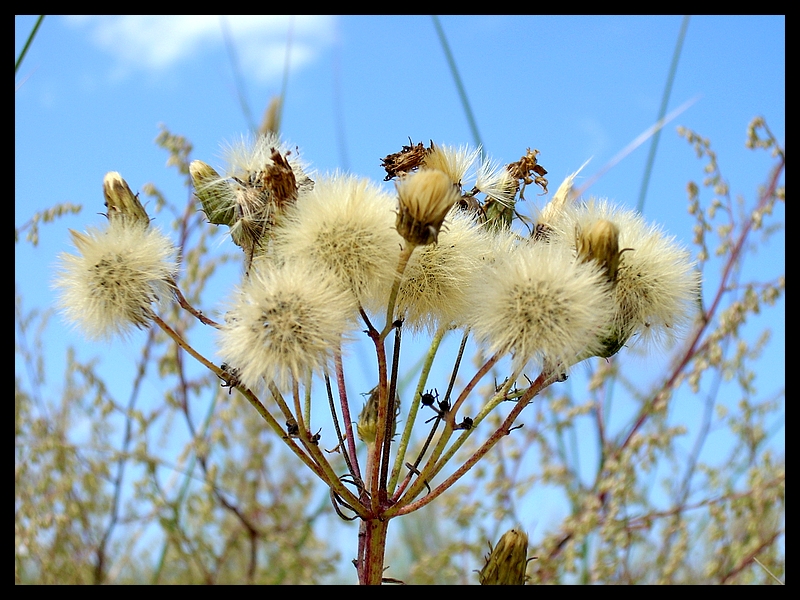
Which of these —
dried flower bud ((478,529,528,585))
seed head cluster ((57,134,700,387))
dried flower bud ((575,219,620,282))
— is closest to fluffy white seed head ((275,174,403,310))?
seed head cluster ((57,134,700,387))

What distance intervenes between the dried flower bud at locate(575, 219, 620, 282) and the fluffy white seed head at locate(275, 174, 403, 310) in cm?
23

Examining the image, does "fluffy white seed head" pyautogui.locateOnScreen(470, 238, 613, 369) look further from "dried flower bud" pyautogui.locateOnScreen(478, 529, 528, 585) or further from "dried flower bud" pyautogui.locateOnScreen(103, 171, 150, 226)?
"dried flower bud" pyautogui.locateOnScreen(103, 171, 150, 226)

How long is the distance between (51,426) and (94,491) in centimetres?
32

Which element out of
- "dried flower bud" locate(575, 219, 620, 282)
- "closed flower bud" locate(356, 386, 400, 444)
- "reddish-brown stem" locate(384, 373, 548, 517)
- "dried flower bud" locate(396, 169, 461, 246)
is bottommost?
"reddish-brown stem" locate(384, 373, 548, 517)

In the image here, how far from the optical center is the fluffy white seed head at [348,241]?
3.21ft

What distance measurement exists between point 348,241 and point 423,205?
0.12 meters

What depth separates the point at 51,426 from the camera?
2.74 meters

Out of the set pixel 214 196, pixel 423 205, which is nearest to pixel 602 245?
pixel 423 205

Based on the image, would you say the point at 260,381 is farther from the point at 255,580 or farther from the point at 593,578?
the point at 255,580

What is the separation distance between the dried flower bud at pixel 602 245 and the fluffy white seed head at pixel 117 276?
55cm

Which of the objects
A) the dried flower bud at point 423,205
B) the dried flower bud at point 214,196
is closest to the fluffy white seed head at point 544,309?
the dried flower bud at point 423,205

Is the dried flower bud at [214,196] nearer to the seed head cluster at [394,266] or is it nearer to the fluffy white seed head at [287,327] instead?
the seed head cluster at [394,266]

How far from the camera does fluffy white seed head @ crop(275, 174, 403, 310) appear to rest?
38.5 inches
